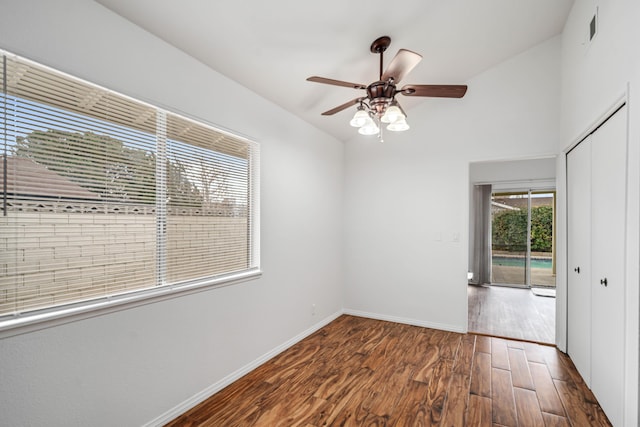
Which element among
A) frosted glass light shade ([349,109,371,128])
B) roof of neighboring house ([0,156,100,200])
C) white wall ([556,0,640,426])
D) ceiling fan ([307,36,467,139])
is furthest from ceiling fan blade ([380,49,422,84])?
roof of neighboring house ([0,156,100,200])

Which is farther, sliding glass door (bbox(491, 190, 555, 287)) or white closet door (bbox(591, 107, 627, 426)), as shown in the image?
sliding glass door (bbox(491, 190, 555, 287))

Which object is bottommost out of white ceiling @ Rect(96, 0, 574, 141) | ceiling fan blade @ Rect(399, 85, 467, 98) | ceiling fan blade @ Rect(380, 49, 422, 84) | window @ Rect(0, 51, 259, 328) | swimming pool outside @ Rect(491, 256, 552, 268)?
swimming pool outside @ Rect(491, 256, 552, 268)

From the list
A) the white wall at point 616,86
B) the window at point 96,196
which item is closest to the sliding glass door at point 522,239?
the white wall at point 616,86

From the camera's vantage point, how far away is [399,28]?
2.47 meters

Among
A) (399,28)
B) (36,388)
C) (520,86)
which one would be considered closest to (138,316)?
(36,388)

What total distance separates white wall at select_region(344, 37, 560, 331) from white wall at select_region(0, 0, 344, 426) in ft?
3.22

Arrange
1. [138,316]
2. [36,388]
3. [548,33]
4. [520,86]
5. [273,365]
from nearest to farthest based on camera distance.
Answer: [36,388] → [138,316] → [273,365] → [548,33] → [520,86]

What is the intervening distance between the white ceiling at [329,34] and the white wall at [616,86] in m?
0.53

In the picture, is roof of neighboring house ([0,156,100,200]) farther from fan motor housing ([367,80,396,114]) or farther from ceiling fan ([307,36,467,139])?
fan motor housing ([367,80,396,114])

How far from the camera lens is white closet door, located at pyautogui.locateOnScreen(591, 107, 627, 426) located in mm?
1890

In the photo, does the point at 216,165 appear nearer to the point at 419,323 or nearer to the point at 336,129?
the point at 336,129

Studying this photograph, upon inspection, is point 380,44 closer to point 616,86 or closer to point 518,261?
point 616,86

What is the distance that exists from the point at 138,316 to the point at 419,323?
127 inches

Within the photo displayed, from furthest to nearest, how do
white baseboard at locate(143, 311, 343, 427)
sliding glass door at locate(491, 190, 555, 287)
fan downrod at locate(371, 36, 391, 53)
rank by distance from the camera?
sliding glass door at locate(491, 190, 555, 287) < fan downrod at locate(371, 36, 391, 53) < white baseboard at locate(143, 311, 343, 427)
